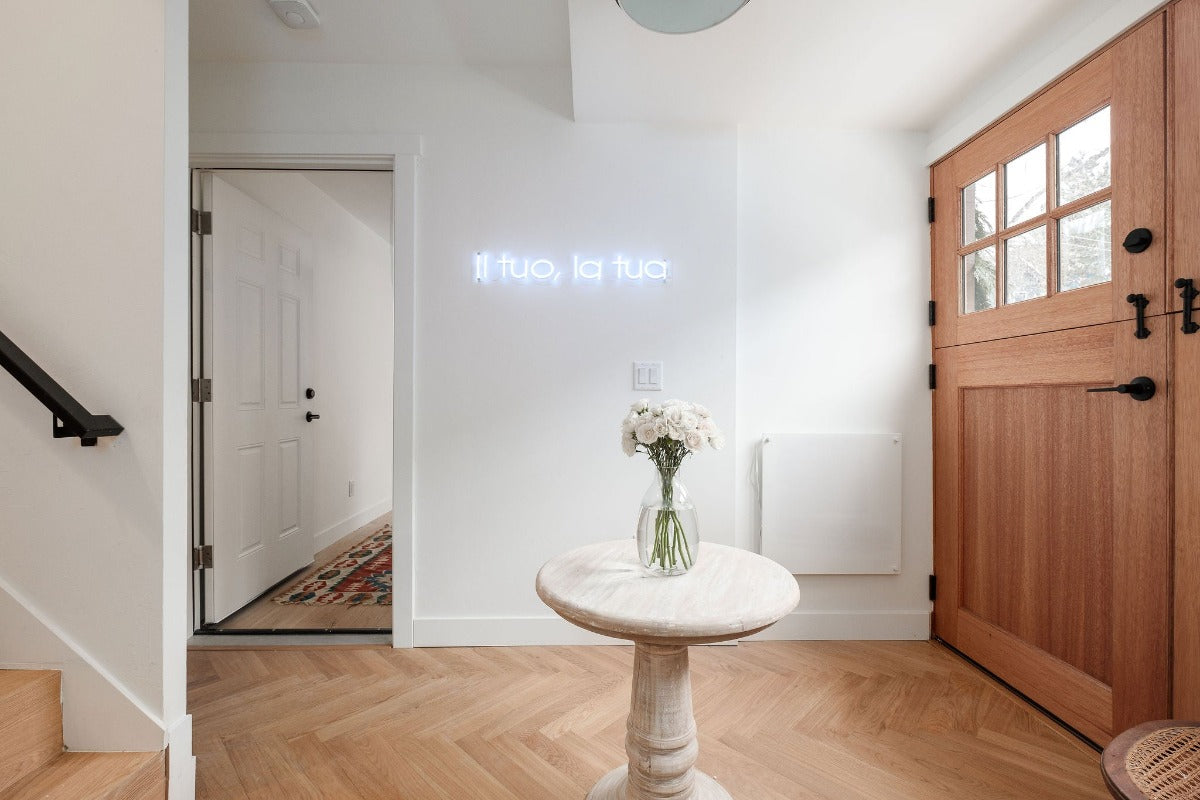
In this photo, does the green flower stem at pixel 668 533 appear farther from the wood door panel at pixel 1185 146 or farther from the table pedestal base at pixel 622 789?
the wood door panel at pixel 1185 146

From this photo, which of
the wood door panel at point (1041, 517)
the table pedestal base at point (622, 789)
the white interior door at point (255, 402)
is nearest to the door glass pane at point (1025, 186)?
the wood door panel at point (1041, 517)

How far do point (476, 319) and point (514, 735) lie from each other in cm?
164

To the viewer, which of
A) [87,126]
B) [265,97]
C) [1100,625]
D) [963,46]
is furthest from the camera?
[265,97]

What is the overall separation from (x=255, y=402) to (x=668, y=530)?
2518mm

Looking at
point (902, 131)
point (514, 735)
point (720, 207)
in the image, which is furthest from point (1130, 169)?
point (514, 735)

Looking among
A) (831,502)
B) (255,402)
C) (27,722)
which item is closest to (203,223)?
(255,402)

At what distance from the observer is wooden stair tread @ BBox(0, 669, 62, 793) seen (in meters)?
1.32

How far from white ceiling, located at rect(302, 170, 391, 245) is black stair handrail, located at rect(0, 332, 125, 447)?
2.51m

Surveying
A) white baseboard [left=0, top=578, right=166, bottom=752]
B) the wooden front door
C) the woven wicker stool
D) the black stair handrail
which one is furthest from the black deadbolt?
white baseboard [left=0, top=578, right=166, bottom=752]

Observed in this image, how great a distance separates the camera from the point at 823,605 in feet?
8.51

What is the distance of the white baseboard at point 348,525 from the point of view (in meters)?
3.83

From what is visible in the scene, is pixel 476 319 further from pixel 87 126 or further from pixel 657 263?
pixel 87 126

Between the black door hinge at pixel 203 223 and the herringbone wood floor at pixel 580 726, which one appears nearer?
the herringbone wood floor at pixel 580 726

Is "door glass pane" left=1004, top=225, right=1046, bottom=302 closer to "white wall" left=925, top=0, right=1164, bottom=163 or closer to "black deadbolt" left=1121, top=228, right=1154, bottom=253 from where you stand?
"black deadbolt" left=1121, top=228, right=1154, bottom=253
